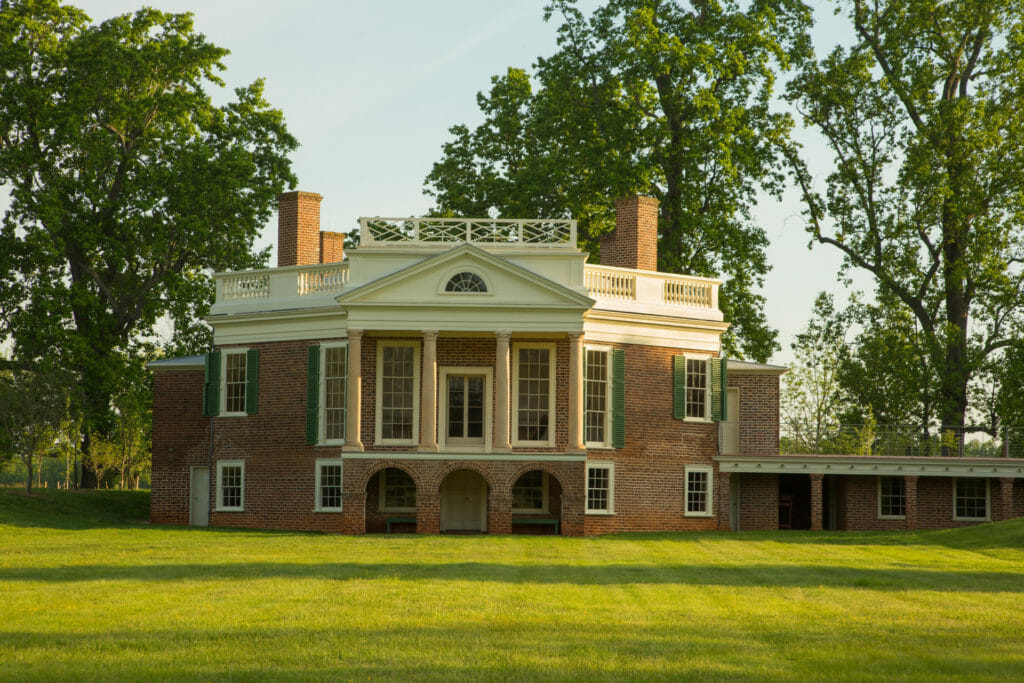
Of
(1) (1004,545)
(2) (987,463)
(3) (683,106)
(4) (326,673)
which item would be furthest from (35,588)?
(3) (683,106)

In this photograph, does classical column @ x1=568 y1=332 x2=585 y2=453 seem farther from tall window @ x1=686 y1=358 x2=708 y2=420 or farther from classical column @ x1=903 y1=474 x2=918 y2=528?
classical column @ x1=903 y1=474 x2=918 y2=528

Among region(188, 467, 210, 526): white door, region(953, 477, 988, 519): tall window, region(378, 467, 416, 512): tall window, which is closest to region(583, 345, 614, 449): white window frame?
region(378, 467, 416, 512): tall window

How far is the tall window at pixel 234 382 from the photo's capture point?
33.5 meters

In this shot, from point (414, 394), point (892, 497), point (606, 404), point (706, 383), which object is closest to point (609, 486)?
point (606, 404)

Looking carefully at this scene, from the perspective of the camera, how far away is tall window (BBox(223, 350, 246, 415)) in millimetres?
33469

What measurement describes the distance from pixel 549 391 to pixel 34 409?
1634 centimetres

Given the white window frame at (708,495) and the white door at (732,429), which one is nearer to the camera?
the white window frame at (708,495)

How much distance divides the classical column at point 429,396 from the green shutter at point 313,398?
3386 mm

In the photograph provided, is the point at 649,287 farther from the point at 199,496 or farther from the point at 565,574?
the point at 565,574

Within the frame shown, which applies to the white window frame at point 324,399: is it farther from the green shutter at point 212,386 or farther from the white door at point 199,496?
the white door at point 199,496

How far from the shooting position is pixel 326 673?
10414 millimetres

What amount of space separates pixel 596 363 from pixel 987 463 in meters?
11.9

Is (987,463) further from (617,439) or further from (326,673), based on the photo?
(326,673)

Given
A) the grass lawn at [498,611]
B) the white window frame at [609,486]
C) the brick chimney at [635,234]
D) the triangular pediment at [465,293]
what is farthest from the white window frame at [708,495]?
the grass lawn at [498,611]
